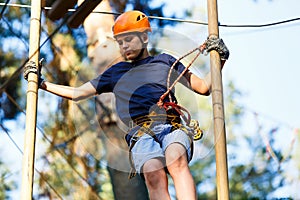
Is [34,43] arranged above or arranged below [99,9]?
below

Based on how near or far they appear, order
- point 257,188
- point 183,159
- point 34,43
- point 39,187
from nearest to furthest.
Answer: point 183,159 < point 34,43 < point 39,187 < point 257,188

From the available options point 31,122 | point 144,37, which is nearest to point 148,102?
point 144,37

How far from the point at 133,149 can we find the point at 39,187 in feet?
17.9

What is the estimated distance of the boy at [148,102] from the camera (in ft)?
12.2

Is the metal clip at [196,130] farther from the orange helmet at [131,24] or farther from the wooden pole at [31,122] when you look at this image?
the wooden pole at [31,122]

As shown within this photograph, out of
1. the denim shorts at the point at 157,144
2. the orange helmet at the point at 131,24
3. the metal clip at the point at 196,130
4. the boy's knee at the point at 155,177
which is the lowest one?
the boy's knee at the point at 155,177

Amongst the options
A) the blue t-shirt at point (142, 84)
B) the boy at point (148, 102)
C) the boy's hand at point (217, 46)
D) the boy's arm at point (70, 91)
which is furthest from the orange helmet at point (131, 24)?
the boy's hand at point (217, 46)

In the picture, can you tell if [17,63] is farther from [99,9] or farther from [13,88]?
[99,9]

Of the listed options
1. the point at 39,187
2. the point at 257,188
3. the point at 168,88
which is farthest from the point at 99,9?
the point at 168,88

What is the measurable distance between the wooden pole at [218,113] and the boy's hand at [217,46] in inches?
0.8

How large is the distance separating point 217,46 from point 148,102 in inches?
17.7

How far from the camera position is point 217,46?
Result: 376 cm

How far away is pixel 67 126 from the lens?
368 inches

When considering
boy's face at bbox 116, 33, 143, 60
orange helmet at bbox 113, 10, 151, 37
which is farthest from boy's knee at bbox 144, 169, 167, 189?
orange helmet at bbox 113, 10, 151, 37
